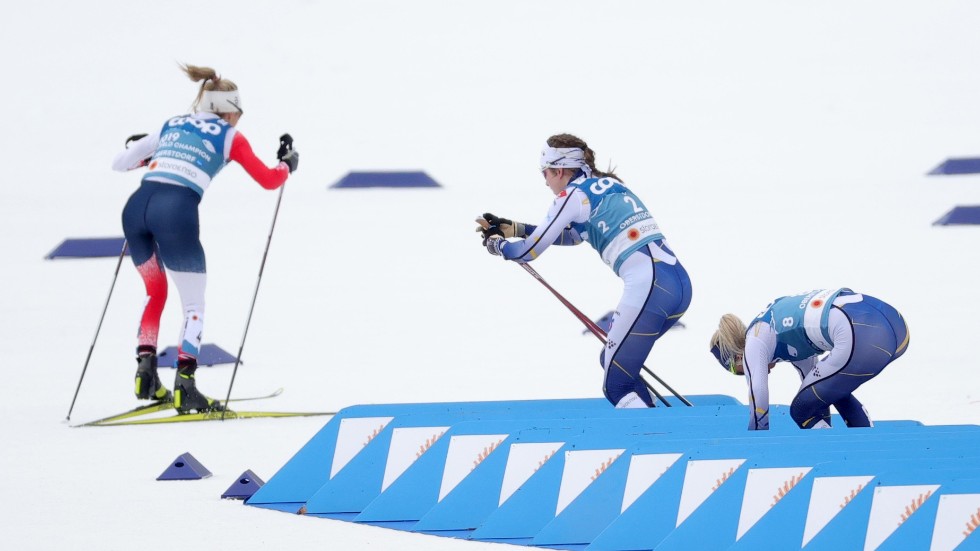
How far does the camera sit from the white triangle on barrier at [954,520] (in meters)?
4.79

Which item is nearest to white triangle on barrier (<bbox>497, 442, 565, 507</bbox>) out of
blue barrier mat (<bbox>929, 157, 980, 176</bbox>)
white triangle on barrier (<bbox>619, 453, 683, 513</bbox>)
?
white triangle on barrier (<bbox>619, 453, 683, 513</bbox>)

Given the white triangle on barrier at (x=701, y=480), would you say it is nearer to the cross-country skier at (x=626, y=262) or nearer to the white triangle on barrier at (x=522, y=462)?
the white triangle on barrier at (x=522, y=462)

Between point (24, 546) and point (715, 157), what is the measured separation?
18.9m

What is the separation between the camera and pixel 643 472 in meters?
5.65

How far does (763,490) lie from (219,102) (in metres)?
4.90

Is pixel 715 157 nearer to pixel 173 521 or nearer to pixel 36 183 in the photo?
pixel 36 183

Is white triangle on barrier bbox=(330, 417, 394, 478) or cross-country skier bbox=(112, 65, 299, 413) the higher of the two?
cross-country skier bbox=(112, 65, 299, 413)

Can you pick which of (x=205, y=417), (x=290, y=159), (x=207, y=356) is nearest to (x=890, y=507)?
(x=205, y=417)

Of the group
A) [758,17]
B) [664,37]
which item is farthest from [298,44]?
[758,17]

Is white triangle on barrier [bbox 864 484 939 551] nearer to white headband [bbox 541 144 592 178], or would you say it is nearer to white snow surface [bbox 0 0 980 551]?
white snow surface [bbox 0 0 980 551]

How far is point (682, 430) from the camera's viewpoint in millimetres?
6465

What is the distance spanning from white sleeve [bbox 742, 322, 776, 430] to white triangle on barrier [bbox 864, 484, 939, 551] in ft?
4.72

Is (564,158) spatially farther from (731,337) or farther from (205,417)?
(205,417)

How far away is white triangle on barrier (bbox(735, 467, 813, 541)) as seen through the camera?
205 inches
